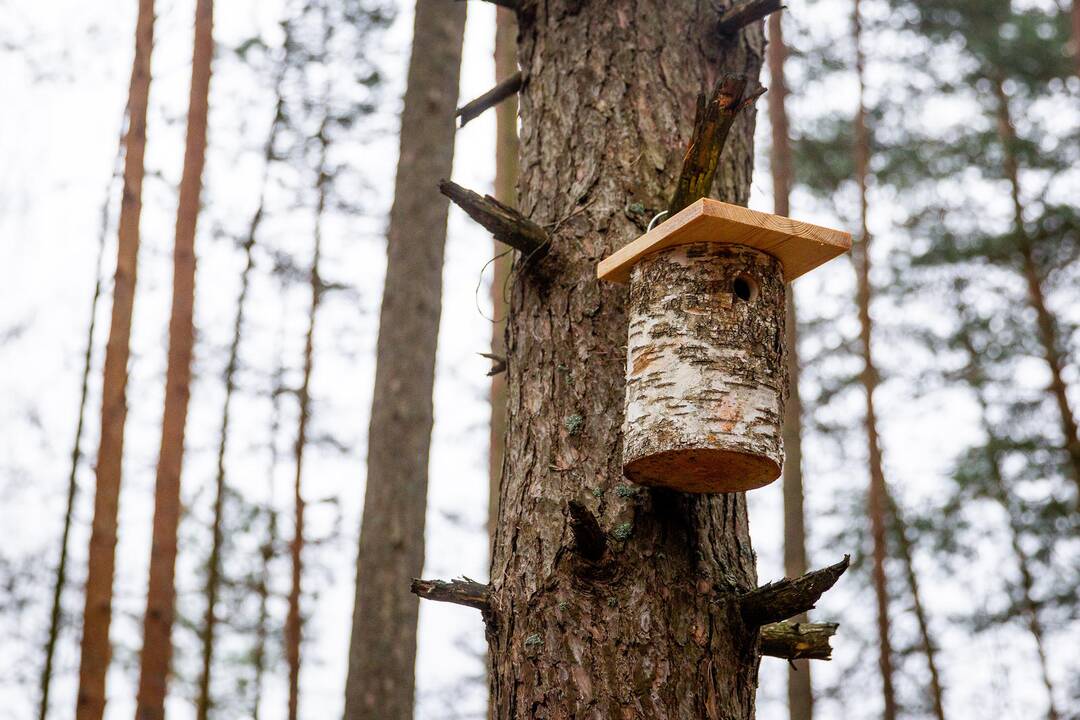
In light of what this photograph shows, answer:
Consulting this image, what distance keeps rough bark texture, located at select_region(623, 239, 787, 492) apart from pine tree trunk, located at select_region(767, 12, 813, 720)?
4.98 m

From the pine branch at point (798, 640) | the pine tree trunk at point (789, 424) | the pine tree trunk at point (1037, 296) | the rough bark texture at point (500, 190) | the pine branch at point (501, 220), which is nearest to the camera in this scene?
the pine branch at point (501, 220)

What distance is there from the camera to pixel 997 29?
1173 centimetres

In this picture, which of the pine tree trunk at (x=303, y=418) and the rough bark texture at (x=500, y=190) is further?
the pine tree trunk at (x=303, y=418)

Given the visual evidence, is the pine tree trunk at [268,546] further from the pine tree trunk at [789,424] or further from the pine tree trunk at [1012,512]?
the pine tree trunk at [1012,512]

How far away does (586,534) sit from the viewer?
2.35 metres

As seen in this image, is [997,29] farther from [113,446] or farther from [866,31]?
[113,446]

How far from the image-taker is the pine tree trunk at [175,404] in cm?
738

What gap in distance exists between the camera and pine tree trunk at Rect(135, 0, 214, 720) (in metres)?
7.38

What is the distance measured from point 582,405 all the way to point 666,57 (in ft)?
3.76

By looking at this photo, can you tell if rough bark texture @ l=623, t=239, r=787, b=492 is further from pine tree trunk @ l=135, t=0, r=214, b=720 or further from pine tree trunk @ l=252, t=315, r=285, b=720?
pine tree trunk @ l=252, t=315, r=285, b=720

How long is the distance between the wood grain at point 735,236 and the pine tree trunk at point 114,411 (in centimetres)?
601

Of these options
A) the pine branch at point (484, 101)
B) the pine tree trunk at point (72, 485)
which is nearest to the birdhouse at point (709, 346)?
the pine branch at point (484, 101)

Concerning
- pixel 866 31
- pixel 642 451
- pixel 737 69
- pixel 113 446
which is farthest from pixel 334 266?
pixel 642 451

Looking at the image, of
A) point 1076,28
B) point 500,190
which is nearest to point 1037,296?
point 1076,28
